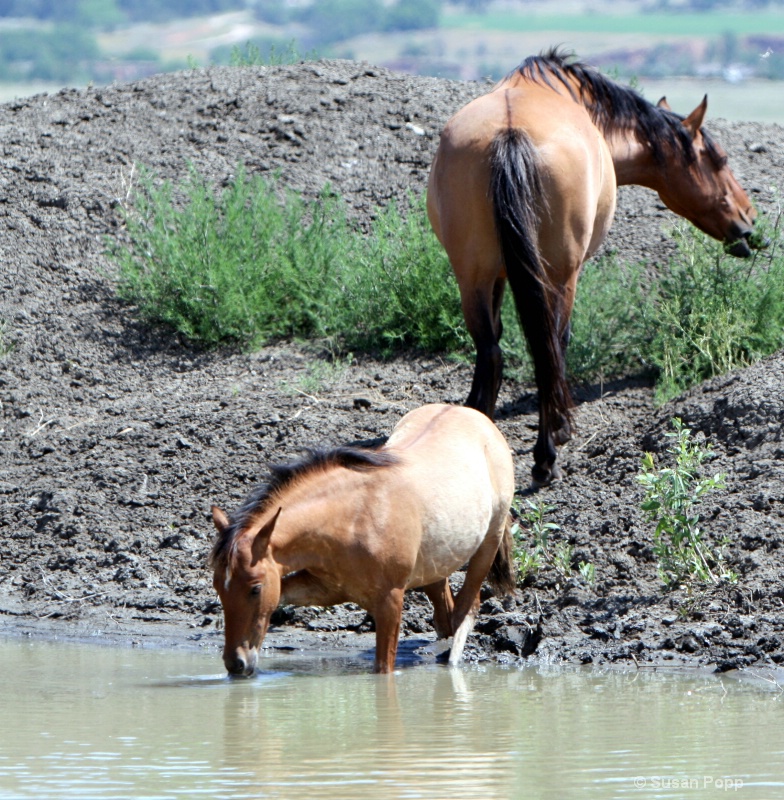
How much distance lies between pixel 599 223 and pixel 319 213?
345 cm

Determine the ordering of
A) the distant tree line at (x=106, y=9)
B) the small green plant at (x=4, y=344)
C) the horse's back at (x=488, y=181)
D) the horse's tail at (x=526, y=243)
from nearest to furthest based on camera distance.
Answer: the horse's tail at (x=526, y=243), the horse's back at (x=488, y=181), the small green plant at (x=4, y=344), the distant tree line at (x=106, y=9)

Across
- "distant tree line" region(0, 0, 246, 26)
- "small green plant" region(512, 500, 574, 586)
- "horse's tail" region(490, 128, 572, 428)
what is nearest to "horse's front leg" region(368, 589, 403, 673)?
"small green plant" region(512, 500, 574, 586)

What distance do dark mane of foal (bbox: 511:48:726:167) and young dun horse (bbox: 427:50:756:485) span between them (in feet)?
0.18

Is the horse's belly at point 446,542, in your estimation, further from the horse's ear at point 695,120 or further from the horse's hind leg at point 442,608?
the horse's ear at point 695,120

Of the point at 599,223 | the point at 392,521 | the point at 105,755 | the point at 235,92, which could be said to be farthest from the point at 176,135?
the point at 105,755

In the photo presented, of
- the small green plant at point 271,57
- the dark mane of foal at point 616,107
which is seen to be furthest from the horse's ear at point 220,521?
the small green plant at point 271,57

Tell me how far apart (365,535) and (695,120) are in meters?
4.46

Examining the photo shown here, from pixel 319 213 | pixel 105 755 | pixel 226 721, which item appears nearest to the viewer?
pixel 105 755

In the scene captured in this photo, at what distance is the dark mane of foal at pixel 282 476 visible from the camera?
5.23m

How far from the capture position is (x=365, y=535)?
5.41 meters

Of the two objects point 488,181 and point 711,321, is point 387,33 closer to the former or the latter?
point 711,321

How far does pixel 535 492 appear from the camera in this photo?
25.2ft

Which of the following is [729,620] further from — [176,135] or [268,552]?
[176,135]

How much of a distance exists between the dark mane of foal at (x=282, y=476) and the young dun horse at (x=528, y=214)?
5.81 ft
